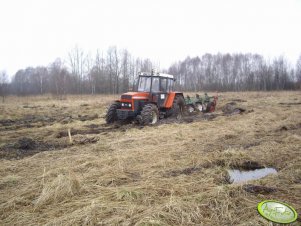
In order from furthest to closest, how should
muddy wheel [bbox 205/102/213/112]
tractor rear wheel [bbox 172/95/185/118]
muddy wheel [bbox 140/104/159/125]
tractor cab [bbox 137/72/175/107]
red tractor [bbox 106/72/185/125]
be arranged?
muddy wheel [bbox 205/102/213/112] < tractor rear wheel [bbox 172/95/185/118] < tractor cab [bbox 137/72/175/107] < red tractor [bbox 106/72/185/125] < muddy wheel [bbox 140/104/159/125]

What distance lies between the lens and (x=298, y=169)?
15.8ft

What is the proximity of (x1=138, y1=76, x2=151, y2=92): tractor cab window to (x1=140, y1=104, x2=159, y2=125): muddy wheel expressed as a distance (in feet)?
3.40

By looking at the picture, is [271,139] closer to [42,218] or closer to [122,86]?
[42,218]

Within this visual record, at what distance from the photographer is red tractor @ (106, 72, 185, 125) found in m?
10.5

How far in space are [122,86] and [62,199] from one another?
168 ft

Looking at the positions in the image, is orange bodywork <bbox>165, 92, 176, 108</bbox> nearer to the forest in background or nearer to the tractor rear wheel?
the tractor rear wheel

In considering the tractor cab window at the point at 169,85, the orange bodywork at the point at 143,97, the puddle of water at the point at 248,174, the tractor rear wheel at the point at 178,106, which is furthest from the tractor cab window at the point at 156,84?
the puddle of water at the point at 248,174

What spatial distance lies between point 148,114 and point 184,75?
68807 mm

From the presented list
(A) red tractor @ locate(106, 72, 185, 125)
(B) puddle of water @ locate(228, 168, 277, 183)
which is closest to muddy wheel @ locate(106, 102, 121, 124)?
(A) red tractor @ locate(106, 72, 185, 125)

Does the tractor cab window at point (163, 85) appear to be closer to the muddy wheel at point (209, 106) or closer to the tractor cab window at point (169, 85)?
the tractor cab window at point (169, 85)

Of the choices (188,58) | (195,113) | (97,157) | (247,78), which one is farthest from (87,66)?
(97,157)

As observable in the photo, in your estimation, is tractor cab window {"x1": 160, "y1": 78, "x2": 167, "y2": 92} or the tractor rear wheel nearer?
tractor cab window {"x1": 160, "y1": 78, "x2": 167, "y2": 92}

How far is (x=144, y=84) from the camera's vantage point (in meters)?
11.4

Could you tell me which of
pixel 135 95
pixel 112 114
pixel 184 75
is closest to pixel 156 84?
pixel 135 95
